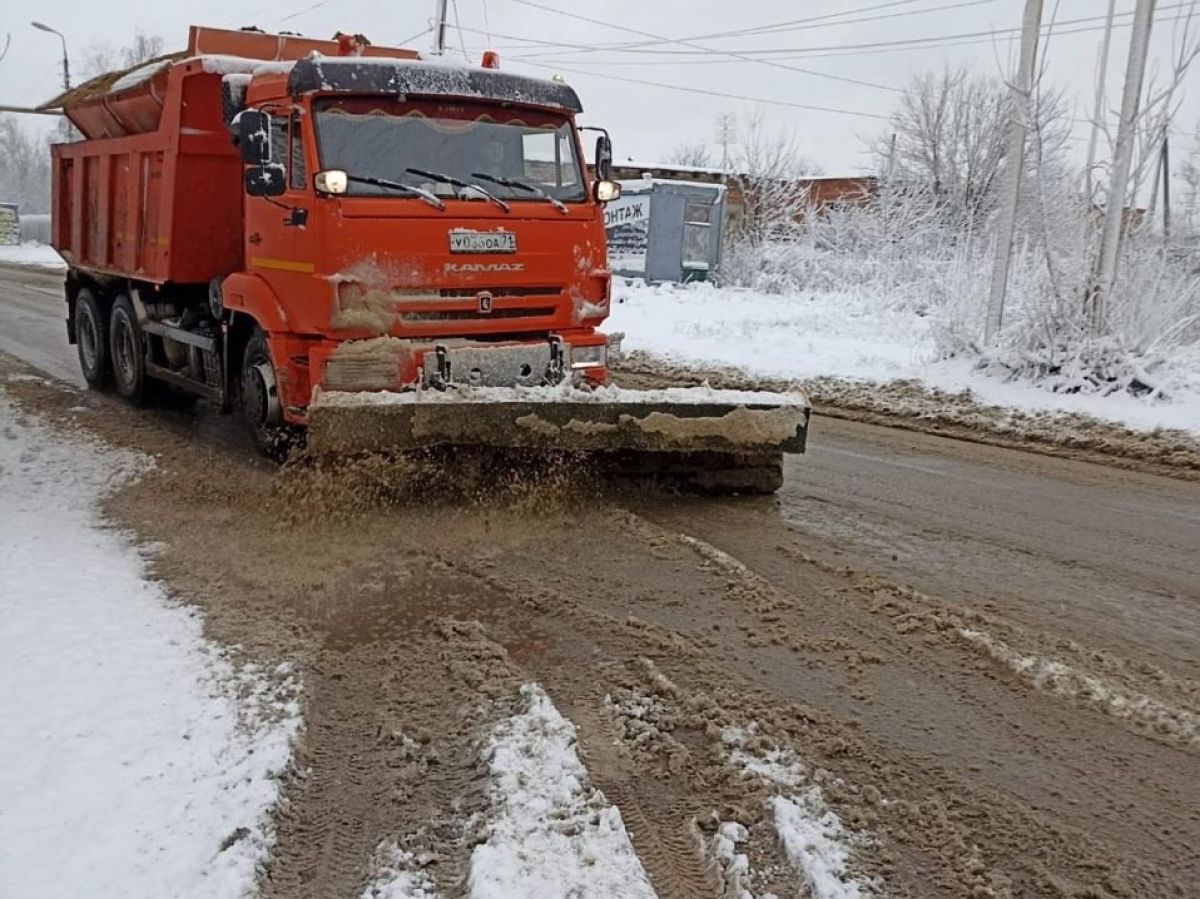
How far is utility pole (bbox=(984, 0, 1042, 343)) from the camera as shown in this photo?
1066cm

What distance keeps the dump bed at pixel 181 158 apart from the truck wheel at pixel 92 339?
999 millimetres

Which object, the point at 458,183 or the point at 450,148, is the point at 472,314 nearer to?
the point at 458,183

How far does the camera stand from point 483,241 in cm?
622

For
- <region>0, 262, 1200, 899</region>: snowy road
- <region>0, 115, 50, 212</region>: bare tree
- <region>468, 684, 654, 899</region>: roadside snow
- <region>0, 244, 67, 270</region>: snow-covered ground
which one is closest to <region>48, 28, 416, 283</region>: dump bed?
<region>0, 262, 1200, 899</region>: snowy road

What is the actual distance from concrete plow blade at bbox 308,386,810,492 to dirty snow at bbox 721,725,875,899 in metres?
2.63

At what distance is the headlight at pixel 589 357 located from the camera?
6730 mm

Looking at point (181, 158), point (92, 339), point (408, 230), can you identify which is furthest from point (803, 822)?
point (92, 339)

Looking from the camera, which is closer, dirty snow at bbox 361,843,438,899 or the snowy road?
dirty snow at bbox 361,843,438,899

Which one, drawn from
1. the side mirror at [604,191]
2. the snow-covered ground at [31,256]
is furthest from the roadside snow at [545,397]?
the snow-covered ground at [31,256]

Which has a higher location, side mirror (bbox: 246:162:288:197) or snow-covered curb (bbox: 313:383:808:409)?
side mirror (bbox: 246:162:288:197)

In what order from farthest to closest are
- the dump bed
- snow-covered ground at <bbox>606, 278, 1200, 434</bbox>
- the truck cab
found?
snow-covered ground at <bbox>606, 278, 1200, 434</bbox> → the dump bed → the truck cab

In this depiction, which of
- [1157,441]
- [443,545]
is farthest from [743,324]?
[443,545]

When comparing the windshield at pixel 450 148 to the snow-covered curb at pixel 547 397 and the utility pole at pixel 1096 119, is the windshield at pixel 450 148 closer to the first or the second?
the snow-covered curb at pixel 547 397

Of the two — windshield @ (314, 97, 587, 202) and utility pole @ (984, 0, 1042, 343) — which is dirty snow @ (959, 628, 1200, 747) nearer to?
windshield @ (314, 97, 587, 202)
